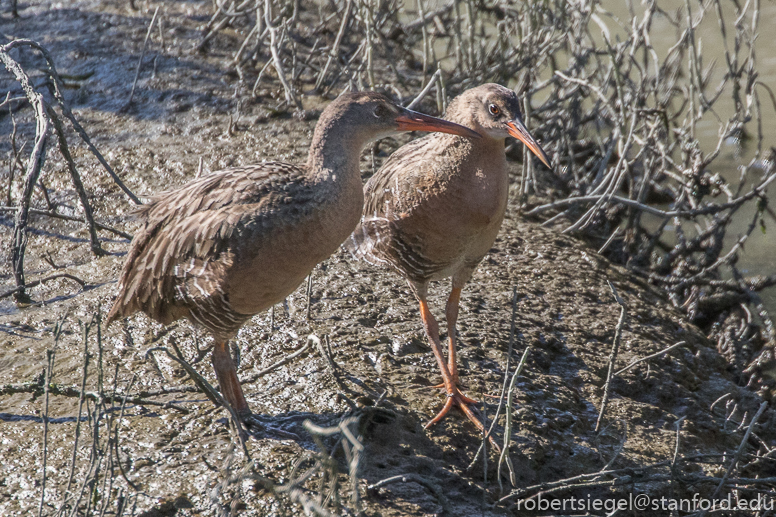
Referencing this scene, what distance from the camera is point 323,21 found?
638 cm

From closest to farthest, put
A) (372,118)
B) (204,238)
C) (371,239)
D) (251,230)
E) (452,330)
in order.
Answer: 1. (251,230)
2. (204,238)
3. (372,118)
4. (452,330)
5. (371,239)

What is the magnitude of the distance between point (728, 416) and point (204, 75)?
457cm

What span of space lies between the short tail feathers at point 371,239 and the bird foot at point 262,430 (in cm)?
101

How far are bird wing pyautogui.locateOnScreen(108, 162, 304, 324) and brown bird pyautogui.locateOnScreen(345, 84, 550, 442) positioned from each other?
643 mm

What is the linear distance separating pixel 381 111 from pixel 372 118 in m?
0.05

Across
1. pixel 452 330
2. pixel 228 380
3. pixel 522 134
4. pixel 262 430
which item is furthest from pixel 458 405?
pixel 522 134

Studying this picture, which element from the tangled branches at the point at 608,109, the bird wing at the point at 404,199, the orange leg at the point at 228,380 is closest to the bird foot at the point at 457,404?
the bird wing at the point at 404,199

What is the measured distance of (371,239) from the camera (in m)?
3.87

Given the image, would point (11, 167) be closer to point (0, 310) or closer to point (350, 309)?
point (0, 310)

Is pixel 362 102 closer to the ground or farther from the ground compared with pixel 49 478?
farther from the ground

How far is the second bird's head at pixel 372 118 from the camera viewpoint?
3.12 metres

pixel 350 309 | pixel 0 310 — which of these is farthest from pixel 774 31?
pixel 0 310

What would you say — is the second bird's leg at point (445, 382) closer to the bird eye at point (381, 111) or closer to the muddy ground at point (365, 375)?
the muddy ground at point (365, 375)

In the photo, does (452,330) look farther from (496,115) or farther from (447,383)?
(496,115)
